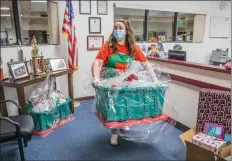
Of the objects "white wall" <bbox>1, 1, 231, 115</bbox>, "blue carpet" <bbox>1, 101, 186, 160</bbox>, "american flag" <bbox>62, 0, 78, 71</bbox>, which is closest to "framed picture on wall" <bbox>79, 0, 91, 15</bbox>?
"white wall" <bbox>1, 1, 231, 115</bbox>

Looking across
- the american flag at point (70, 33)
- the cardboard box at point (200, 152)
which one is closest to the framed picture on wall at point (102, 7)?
the american flag at point (70, 33)

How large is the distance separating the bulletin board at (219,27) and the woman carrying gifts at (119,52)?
154 inches

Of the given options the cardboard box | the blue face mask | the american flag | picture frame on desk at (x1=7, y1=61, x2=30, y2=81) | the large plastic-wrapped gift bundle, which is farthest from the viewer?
the american flag

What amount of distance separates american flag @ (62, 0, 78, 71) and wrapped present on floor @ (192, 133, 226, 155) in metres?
2.24

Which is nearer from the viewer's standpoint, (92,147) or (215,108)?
(215,108)

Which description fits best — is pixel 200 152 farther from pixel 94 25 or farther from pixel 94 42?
pixel 94 25

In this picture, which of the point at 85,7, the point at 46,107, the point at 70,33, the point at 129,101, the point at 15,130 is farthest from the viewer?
the point at 85,7

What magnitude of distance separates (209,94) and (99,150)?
4.39 feet

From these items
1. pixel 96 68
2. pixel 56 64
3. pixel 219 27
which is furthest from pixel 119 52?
pixel 219 27

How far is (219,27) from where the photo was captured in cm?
507

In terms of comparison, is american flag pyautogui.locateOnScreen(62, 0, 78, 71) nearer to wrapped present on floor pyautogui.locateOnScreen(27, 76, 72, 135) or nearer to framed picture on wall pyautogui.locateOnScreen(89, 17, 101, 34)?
framed picture on wall pyautogui.locateOnScreen(89, 17, 101, 34)

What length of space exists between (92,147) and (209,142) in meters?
1.27

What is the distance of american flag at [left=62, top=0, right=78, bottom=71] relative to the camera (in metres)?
3.07

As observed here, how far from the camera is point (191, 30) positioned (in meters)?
5.03
